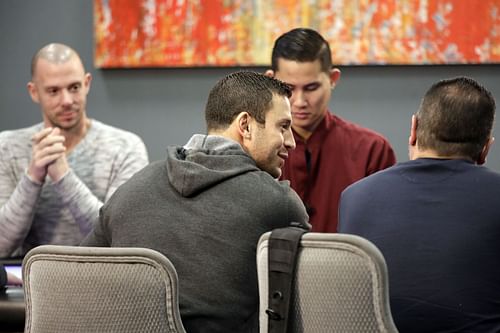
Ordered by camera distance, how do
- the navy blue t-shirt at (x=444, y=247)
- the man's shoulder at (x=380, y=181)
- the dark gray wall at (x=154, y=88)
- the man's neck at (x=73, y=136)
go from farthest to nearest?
1. the dark gray wall at (x=154, y=88)
2. the man's neck at (x=73, y=136)
3. the man's shoulder at (x=380, y=181)
4. the navy blue t-shirt at (x=444, y=247)

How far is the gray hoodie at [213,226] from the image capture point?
180cm

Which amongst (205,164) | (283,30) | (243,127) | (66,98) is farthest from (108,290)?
(283,30)

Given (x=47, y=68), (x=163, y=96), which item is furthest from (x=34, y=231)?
(x=163, y=96)

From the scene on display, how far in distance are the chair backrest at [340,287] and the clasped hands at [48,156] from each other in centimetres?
167

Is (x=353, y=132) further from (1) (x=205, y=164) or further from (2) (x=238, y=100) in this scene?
(1) (x=205, y=164)

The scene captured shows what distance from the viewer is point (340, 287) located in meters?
1.54

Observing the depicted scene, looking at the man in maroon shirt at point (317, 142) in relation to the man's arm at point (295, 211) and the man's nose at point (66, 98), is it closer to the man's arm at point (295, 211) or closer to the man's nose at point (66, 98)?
the man's nose at point (66, 98)

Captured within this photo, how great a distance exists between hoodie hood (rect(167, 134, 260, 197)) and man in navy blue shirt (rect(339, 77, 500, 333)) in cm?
28

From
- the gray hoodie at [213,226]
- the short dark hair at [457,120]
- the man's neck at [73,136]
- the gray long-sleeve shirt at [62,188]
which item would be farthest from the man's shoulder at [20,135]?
the short dark hair at [457,120]

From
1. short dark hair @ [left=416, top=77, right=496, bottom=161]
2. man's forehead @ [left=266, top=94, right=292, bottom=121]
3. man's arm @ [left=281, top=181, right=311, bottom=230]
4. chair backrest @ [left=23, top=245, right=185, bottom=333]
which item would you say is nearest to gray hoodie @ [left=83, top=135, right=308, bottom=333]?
man's arm @ [left=281, top=181, right=311, bottom=230]

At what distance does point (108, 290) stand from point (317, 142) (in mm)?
1491

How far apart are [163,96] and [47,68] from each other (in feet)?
2.61

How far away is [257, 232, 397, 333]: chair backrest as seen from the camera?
1.51 m

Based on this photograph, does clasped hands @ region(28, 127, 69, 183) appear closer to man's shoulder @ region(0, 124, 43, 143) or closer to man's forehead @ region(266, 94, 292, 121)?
man's shoulder @ region(0, 124, 43, 143)
